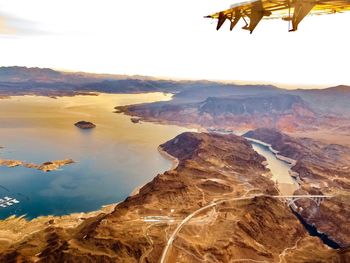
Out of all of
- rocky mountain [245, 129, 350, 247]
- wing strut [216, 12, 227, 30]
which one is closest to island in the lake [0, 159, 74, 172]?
rocky mountain [245, 129, 350, 247]

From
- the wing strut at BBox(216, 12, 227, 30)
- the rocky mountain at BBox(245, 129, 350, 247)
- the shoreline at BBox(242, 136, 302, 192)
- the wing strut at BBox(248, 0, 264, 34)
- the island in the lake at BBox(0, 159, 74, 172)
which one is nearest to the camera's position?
the wing strut at BBox(248, 0, 264, 34)

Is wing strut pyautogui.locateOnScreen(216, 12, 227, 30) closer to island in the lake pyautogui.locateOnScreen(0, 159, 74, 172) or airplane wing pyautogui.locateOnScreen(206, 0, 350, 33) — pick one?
airplane wing pyautogui.locateOnScreen(206, 0, 350, 33)

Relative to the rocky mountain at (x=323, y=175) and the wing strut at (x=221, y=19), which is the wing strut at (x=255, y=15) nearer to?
the wing strut at (x=221, y=19)

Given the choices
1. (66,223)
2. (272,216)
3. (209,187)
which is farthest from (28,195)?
(272,216)

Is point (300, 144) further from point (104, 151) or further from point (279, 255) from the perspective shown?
point (279, 255)

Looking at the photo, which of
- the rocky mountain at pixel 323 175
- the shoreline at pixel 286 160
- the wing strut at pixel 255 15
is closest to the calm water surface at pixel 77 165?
the shoreline at pixel 286 160

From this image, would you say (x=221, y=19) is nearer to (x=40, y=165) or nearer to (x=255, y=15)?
(x=255, y=15)
